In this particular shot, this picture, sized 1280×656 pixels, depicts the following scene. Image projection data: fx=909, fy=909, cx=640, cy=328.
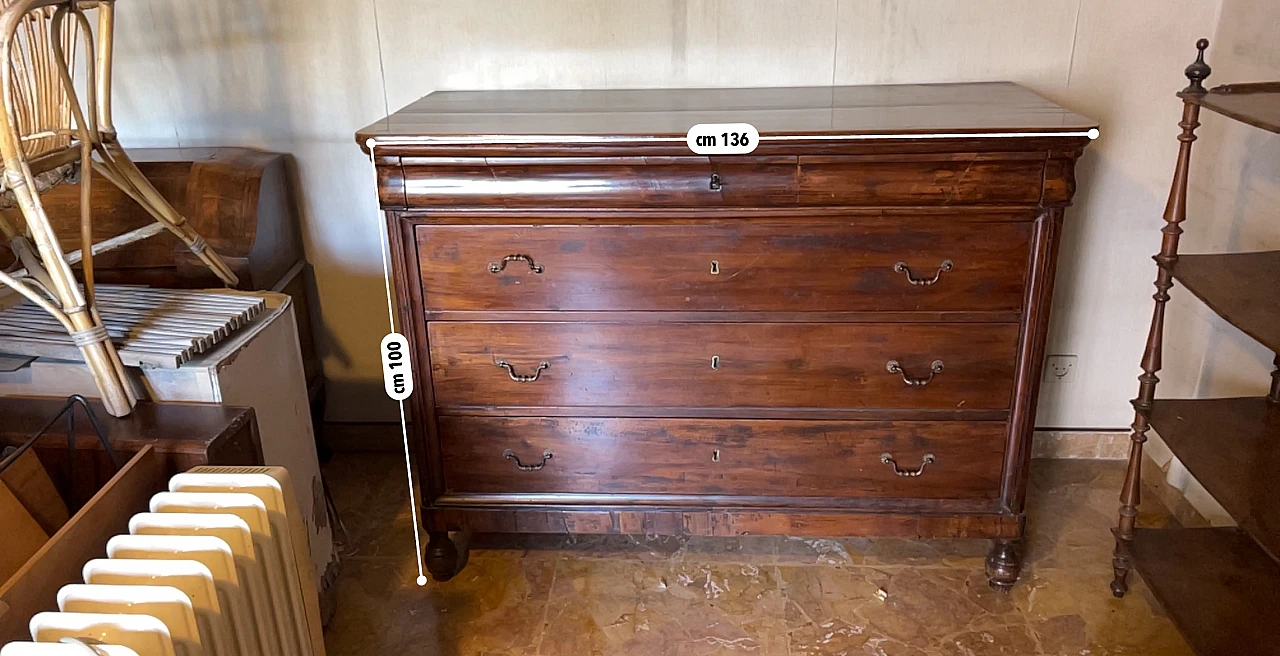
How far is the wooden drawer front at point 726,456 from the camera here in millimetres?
1779

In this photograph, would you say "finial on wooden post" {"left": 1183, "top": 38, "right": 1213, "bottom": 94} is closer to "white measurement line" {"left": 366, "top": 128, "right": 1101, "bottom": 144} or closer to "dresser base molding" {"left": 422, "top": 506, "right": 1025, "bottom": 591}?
"white measurement line" {"left": 366, "top": 128, "right": 1101, "bottom": 144}

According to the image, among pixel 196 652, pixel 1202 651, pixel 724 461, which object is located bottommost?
pixel 1202 651

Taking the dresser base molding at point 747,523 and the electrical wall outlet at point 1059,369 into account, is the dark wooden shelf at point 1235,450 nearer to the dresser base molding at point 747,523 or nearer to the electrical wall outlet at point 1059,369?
the dresser base molding at point 747,523

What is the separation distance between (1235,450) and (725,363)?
92cm

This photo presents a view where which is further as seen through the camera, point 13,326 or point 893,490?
point 893,490

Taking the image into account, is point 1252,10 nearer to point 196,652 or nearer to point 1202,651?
point 1202,651

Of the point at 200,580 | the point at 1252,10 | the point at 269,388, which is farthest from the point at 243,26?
the point at 1252,10

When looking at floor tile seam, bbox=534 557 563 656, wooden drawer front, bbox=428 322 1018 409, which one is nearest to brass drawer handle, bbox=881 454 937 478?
wooden drawer front, bbox=428 322 1018 409

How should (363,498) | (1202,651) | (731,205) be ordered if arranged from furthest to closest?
(363,498) → (731,205) → (1202,651)

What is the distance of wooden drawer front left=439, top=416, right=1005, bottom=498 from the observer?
5.84 feet

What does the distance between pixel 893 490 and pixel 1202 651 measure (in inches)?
22.4

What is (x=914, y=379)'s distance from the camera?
1724mm

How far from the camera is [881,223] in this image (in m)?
1.61

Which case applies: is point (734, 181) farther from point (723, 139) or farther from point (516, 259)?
point (516, 259)
